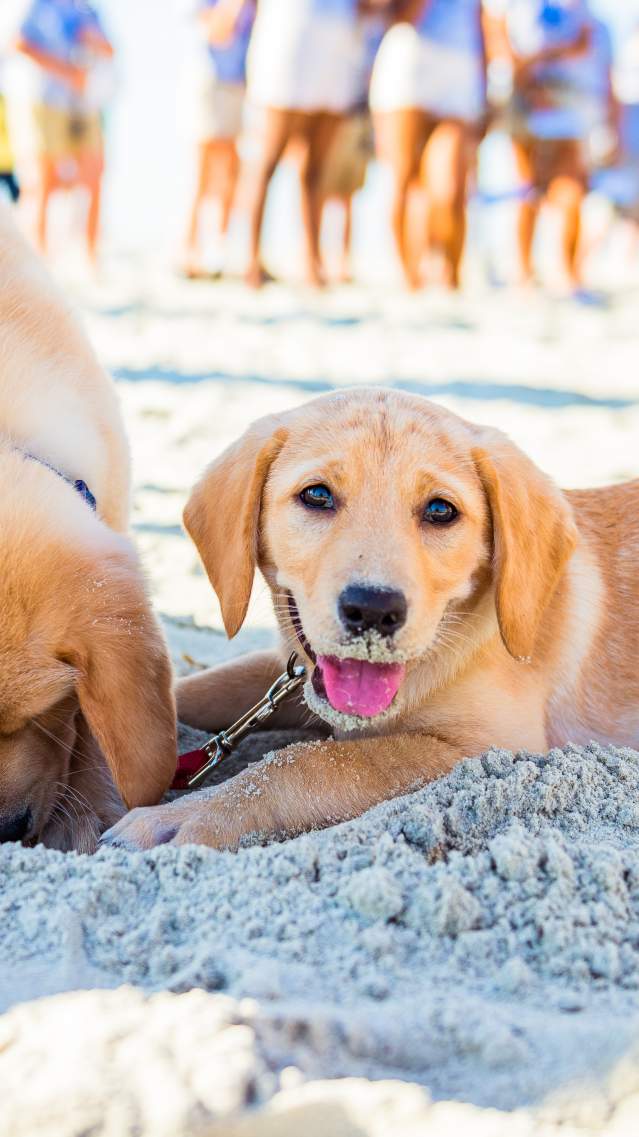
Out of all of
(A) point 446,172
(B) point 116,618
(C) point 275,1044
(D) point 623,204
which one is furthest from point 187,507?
(D) point 623,204

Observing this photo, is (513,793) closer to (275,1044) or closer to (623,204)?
(275,1044)

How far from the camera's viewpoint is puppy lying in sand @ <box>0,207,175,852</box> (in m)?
2.45

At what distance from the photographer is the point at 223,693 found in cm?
357

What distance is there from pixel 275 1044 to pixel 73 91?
36.1 ft

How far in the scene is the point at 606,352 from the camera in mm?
9180

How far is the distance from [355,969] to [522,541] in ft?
3.89

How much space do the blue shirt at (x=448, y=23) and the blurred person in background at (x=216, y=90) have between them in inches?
86.5

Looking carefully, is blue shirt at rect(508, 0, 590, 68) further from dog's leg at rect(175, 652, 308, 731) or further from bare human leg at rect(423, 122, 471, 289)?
dog's leg at rect(175, 652, 308, 731)

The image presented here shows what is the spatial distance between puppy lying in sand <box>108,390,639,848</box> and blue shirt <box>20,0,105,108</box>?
885 centimetres

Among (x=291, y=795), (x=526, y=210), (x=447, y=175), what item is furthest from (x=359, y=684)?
(x=526, y=210)

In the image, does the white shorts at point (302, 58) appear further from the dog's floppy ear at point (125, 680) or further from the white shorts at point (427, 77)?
the dog's floppy ear at point (125, 680)

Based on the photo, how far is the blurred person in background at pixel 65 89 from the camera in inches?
418

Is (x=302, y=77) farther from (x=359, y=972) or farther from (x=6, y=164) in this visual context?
(x=359, y=972)

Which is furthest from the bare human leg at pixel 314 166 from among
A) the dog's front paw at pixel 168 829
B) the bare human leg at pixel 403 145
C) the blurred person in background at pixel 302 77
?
Result: the dog's front paw at pixel 168 829
